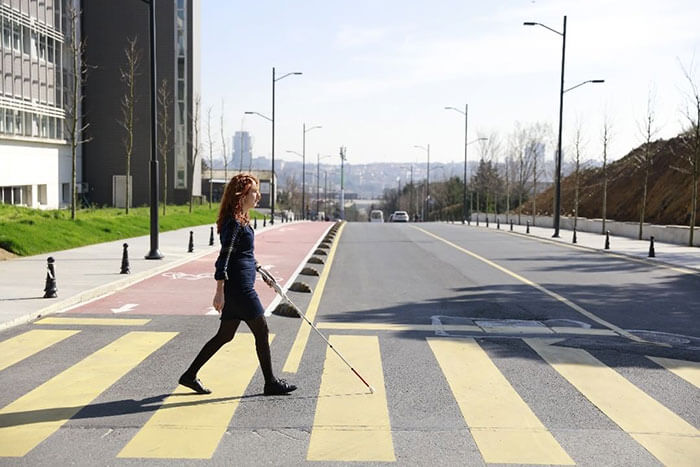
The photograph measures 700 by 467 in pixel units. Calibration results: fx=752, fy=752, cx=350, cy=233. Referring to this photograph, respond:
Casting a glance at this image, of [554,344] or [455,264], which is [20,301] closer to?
[554,344]

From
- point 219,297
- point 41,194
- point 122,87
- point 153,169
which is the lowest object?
point 219,297

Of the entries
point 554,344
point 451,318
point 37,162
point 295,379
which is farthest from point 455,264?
point 37,162

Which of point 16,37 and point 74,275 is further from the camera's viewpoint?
point 16,37

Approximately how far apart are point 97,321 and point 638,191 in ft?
203

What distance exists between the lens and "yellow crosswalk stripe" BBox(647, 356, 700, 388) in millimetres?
7891

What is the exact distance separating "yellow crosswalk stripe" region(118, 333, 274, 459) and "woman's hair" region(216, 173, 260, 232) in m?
1.58

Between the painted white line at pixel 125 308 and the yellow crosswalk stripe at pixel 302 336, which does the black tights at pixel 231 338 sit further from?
the painted white line at pixel 125 308

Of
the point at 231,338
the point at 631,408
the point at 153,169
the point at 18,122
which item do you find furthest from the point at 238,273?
the point at 18,122

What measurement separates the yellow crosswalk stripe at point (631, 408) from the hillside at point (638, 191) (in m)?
46.5

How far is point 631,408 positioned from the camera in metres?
6.78

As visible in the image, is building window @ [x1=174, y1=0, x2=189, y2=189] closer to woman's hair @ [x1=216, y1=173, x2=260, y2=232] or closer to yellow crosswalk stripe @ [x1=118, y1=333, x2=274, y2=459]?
yellow crosswalk stripe @ [x1=118, y1=333, x2=274, y2=459]

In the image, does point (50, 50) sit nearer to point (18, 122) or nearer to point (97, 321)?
point (18, 122)

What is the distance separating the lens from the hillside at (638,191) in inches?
2212

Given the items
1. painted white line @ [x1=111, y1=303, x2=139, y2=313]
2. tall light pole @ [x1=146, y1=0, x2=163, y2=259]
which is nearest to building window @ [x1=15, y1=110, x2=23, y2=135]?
tall light pole @ [x1=146, y1=0, x2=163, y2=259]
